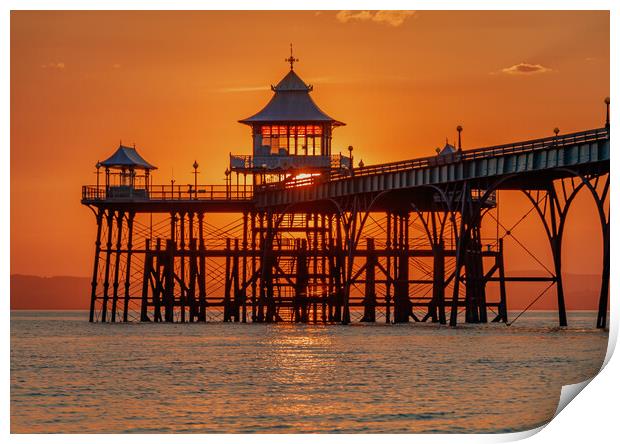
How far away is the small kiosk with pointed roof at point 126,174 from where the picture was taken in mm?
129625

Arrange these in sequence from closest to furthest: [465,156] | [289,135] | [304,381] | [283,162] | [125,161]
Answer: [304,381] → [465,156] → [125,161] → [283,162] → [289,135]

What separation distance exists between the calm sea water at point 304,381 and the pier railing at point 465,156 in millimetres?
10087

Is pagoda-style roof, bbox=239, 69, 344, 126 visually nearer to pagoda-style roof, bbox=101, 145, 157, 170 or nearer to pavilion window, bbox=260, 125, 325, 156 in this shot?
pavilion window, bbox=260, 125, 325, 156

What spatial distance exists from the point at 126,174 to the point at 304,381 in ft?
216

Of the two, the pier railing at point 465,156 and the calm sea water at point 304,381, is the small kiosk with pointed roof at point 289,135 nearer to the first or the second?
the pier railing at point 465,156

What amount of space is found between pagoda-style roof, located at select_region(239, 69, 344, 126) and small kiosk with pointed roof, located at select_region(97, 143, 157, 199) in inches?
392

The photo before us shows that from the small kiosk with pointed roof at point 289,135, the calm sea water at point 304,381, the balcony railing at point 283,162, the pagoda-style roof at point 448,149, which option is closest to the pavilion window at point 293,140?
the small kiosk with pointed roof at point 289,135

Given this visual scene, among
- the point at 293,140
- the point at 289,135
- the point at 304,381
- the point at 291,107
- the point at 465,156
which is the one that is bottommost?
the point at 304,381

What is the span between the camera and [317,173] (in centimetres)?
12750

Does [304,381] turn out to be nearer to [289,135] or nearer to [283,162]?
[283,162]

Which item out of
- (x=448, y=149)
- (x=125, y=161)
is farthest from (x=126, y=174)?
(x=448, y=149)

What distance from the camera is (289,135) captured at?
138 metres

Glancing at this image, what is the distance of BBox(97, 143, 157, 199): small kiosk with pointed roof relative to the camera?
129625mm
